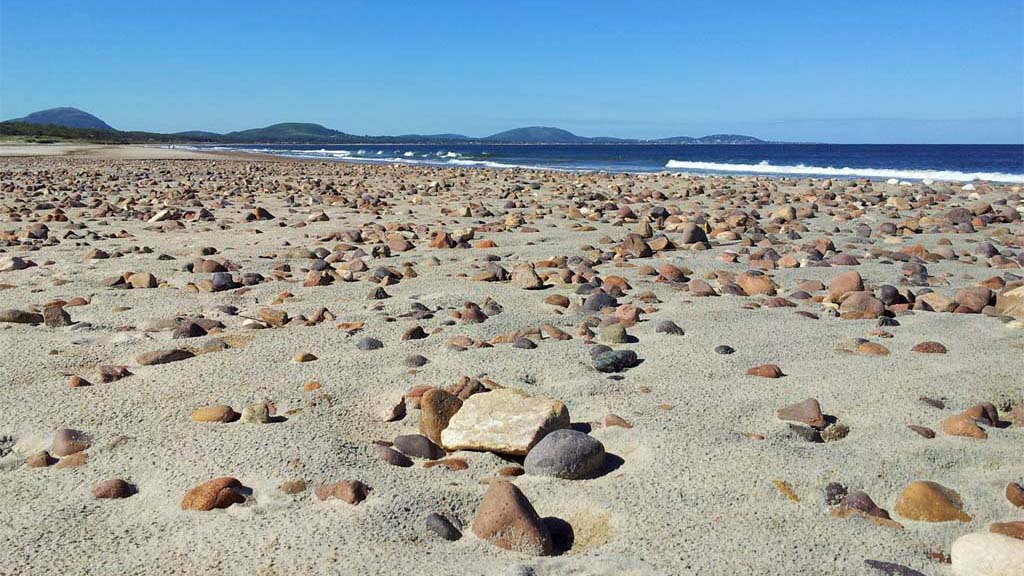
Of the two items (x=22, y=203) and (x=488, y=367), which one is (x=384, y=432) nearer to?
(x=488, y=367)

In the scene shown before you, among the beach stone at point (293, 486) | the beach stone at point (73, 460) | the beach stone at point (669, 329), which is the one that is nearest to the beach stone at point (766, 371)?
the beach stone at point (669, 329)

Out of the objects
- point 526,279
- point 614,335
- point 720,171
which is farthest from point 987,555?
point 720,171


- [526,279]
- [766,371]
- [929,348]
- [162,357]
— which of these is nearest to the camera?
[766,371]

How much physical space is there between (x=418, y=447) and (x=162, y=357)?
1280mm

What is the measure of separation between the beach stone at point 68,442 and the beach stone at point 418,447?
86 centimetres

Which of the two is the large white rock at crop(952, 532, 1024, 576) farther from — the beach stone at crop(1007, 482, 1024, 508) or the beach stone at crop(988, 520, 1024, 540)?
the beach stone at crop(1007, 482, 1024, 508)

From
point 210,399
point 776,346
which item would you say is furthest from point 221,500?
point 776,346

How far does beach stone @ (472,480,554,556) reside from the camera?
1771 millimetres

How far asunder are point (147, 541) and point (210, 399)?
912mm

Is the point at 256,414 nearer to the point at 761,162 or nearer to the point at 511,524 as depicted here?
the point at 511,524

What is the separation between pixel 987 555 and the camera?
1609 millimetres

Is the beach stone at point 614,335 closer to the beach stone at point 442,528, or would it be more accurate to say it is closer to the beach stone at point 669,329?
the beach stone at point 669,329

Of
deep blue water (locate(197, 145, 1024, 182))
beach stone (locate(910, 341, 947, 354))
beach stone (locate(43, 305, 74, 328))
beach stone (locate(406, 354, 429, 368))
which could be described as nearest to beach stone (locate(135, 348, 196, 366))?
beach stone (locate(43, 305, 74, 328))

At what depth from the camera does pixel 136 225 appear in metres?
7.47
